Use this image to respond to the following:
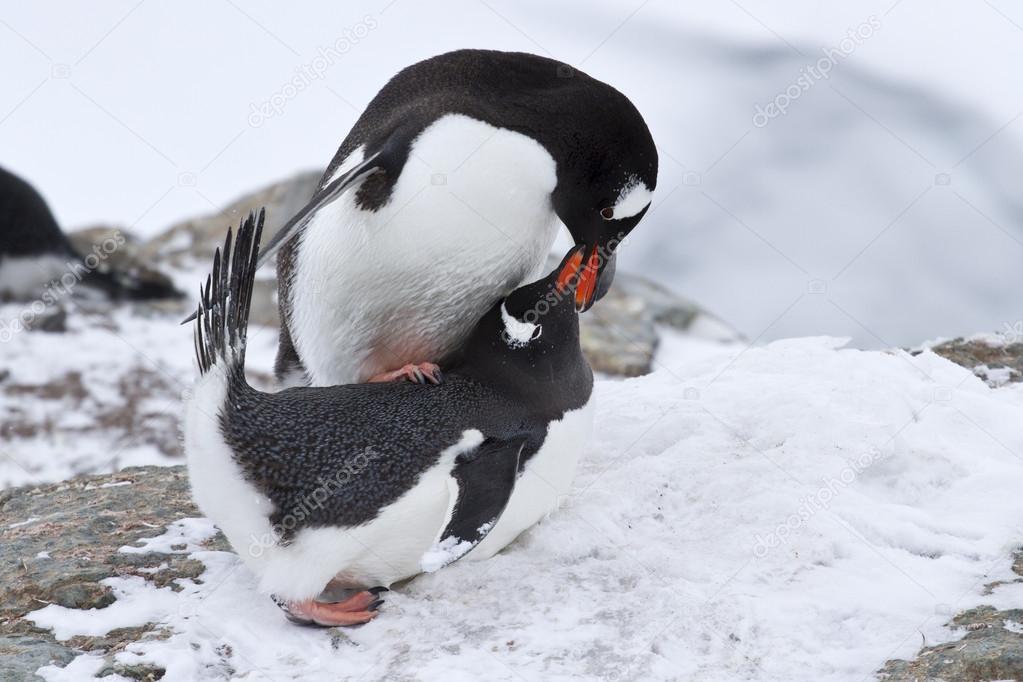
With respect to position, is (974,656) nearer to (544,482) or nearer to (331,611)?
(544,482)

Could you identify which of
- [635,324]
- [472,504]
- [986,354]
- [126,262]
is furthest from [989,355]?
[126,262]

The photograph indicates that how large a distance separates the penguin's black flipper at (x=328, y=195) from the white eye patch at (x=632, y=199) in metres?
0.64

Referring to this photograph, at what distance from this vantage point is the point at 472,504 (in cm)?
246

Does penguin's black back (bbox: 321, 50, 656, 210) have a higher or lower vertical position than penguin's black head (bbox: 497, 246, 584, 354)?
higher

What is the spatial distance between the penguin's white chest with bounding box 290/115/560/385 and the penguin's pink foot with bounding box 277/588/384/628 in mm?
769

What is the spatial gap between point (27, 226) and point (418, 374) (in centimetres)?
703

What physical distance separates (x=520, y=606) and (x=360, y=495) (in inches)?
19.0

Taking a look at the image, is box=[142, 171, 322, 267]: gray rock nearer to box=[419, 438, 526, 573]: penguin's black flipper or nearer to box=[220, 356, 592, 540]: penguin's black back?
box=[220, 356, 592, 540]: penguin's black back

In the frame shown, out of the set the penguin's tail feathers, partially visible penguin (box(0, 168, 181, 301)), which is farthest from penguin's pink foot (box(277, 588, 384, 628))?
partially visible penguin (box(0, 168, 181, 301))

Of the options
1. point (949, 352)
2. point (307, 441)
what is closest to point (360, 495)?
point (307, 441)

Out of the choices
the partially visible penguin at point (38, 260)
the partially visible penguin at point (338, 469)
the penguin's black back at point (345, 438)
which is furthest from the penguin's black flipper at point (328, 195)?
the partially visible penguin at point (38, 260)

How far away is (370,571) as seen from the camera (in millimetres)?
2562

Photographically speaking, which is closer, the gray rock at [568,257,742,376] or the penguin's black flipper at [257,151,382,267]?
the penguin's black flipper at [257,151,382,267]

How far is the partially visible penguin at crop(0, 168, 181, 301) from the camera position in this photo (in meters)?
8.30
